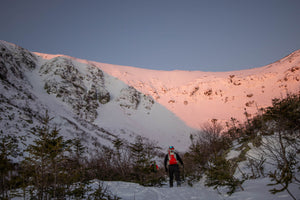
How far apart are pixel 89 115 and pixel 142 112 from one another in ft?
40.6

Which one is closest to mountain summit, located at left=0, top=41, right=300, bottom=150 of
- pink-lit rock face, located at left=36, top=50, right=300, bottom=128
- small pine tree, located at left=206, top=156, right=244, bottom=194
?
pink-lit rock face, located at left=36, top=50, right=300, bottom=128

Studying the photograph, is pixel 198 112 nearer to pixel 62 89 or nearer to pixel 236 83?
pixel 236 83

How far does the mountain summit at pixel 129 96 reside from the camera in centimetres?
2592

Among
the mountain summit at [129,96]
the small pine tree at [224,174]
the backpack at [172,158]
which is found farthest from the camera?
the mountain summit at [129,96]

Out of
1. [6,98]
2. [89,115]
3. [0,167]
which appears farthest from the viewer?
[89,115]

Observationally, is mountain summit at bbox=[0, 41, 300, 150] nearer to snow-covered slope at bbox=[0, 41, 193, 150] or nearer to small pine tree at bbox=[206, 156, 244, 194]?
snow-covered slope at bbox=[0, 41, 193, 150]

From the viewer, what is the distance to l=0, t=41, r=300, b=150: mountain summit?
85.0 ft

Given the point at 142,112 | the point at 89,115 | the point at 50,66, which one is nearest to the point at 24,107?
the point at 89,115

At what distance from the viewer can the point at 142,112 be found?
3775cm

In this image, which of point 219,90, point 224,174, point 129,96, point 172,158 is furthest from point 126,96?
point 224,174

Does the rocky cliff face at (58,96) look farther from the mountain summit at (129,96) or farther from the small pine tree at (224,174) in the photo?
the small pine tree at (224,174)

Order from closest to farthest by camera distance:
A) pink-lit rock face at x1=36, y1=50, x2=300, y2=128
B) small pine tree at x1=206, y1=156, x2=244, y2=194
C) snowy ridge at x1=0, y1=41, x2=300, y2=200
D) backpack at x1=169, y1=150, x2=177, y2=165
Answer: small pine tree at x1=206, y1=156, x2=244, y2=194 < backpack at x1=169, y1=150, x2=177, y2=165 < snowy ridge at x1=0, y1=41, x2=300, y2=200 < pink-lit rock face at x1=36, y1=50, x2=300, y2=128

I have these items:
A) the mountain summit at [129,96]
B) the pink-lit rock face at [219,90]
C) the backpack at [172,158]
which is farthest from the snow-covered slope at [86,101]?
the backpack at [172,158]

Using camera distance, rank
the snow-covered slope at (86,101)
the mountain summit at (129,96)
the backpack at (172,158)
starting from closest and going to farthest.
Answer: the backpack at (172,158) < the snow-covered slope at (86,101) < the mountain summit at (129,96)
